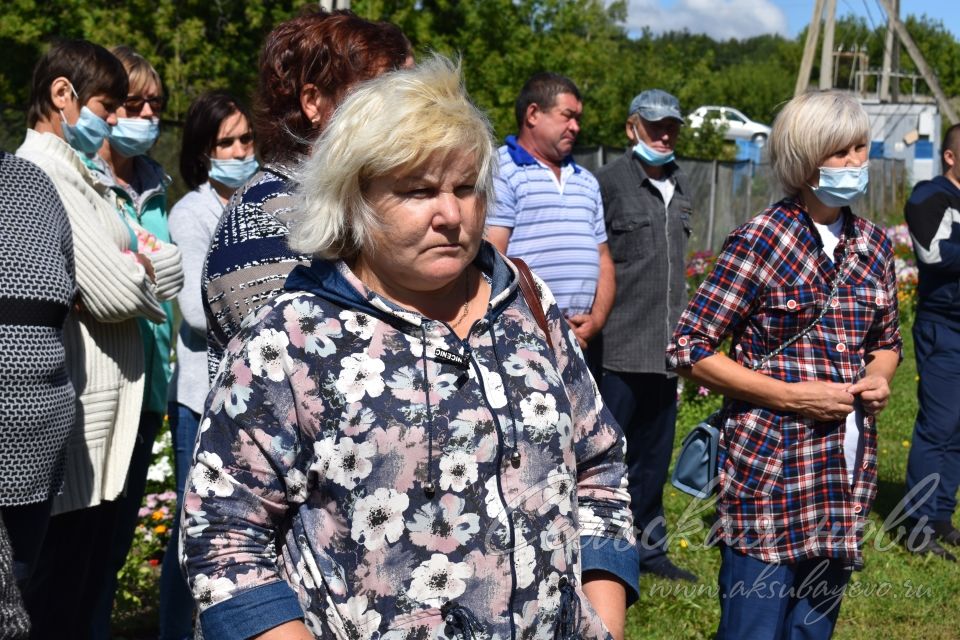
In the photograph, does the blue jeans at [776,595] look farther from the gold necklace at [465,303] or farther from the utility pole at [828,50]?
the utility pole at [828,50]

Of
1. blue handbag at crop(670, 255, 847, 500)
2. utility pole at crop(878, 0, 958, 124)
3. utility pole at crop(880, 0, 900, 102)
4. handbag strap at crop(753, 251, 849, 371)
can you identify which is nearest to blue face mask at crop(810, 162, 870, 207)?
handbag strap at crop(753, 251, 849, 371)

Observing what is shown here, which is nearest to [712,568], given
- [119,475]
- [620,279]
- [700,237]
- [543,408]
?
[620,279]

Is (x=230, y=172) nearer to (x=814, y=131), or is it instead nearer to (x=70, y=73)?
(x=70, y=73)

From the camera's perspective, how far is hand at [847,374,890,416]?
3.28 meters

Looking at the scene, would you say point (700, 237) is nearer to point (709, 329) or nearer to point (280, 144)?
point (709, 329)

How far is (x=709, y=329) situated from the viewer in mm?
3402

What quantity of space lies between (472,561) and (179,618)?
7.96ft

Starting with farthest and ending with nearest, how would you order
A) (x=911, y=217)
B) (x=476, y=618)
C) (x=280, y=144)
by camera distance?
(x=911, y=217) → (x=280, y=144) → (x=476, y=618)

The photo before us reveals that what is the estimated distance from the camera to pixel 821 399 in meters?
3.24

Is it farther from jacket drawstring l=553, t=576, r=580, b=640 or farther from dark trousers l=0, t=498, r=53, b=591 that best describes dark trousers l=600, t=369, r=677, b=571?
jacket drawstring l=553, t=576, r=580, b=640

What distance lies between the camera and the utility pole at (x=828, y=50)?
18.4 meters

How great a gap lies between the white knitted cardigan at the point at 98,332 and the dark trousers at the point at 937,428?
14.6ft

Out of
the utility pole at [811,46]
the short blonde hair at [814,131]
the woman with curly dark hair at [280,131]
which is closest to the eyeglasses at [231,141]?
the woman with curly dark hair at [280,131]

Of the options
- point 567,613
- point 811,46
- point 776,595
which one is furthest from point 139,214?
point 811,46
